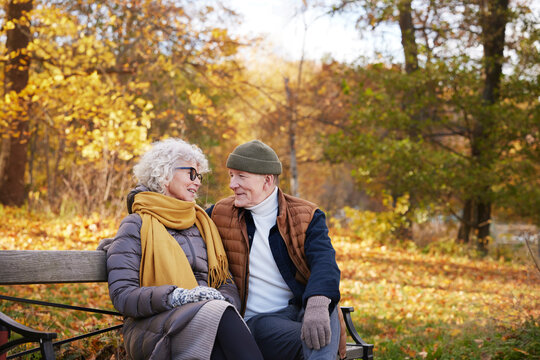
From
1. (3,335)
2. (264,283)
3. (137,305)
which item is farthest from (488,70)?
(3,335)

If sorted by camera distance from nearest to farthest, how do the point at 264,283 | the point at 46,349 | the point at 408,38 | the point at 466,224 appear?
the point at 46,349
the point at 264,283
the point at 408,38
the point at 466,224

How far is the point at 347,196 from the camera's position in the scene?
3234 cm

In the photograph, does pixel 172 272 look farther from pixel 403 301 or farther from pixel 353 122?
pixel 353 122

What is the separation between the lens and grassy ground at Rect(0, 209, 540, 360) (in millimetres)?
4980

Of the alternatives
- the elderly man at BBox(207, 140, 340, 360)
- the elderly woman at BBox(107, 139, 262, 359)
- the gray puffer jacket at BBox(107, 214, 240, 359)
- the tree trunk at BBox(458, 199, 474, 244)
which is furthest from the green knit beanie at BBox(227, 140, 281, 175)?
the tree trunk at BBox(458, 199, 474, 244)

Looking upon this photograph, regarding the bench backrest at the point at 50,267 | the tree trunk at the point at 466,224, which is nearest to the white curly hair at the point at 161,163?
the bench backrest at the point at 50,267

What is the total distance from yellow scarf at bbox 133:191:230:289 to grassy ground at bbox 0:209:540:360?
39.6 inches

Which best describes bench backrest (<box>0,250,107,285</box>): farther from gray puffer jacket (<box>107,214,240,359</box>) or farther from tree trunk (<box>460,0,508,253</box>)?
tree trunk (<box>460,0,508,253</box>)

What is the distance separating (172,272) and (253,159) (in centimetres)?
86

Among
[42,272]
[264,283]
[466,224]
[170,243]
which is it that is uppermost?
[170,243]

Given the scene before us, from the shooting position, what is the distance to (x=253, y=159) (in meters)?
3.46

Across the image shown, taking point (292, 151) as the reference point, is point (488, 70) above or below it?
above

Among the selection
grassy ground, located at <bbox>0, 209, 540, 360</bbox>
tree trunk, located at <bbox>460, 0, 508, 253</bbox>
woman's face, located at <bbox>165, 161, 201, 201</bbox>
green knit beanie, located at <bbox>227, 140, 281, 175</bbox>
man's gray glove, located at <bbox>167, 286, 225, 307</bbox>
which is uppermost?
tree trunk, located at <bbox>460, 0, 508, 253</bbox>

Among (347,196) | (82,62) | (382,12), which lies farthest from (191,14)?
(347,196)
